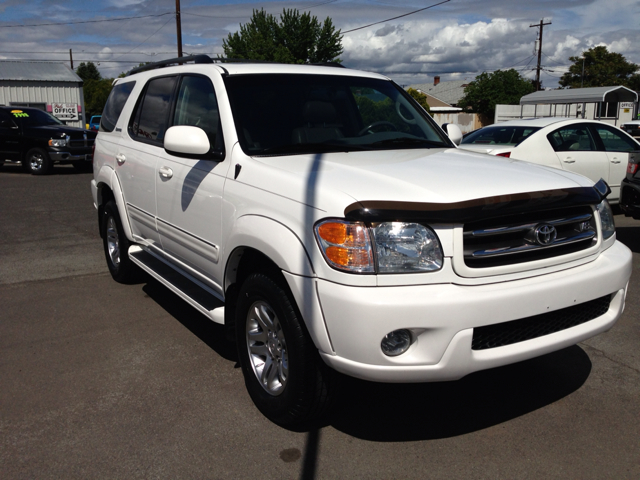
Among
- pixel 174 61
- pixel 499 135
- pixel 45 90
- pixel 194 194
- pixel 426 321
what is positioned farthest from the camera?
pixel 45 90

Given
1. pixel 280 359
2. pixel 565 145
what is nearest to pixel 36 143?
pixel 565 145

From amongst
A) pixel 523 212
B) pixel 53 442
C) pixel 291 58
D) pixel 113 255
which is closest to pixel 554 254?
pixel 523 212

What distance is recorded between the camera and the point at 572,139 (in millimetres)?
9305

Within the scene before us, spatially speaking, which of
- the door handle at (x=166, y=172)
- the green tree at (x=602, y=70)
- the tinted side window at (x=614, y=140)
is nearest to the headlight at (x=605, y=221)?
the door handle at (x=166, y=172)

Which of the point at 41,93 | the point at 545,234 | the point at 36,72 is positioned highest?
the point at 36,72

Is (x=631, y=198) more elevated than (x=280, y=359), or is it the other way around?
(x=631, y=198)

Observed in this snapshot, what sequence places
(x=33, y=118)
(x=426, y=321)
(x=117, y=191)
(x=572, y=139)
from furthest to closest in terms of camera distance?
(x=33, y=118)
(x=572, y=139)
(x=117, y=191)
(x=426, y=321)

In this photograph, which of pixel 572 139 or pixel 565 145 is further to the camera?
pixel 572 139

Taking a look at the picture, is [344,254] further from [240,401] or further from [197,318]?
[197,318]

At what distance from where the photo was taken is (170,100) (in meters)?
4.60

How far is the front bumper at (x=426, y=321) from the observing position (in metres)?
2.63

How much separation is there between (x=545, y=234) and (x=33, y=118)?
17.6 metres

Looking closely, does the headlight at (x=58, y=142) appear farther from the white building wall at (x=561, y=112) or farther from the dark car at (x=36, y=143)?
the white building wall at (x=561, y=112)

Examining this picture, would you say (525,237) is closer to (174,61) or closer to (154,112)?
(154,112)
